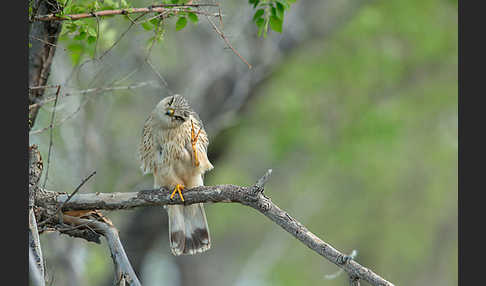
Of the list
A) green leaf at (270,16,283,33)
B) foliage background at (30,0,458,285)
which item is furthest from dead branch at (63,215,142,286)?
foliage background at (30,0,458,285)

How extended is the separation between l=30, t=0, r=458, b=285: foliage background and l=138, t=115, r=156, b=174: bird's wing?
1427mm

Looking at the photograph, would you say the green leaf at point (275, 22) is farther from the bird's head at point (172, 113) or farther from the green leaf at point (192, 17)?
the bird's head at point (172, 113)

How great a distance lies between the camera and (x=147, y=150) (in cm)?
491

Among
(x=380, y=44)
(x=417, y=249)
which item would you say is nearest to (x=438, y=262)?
(x=417, y=249)

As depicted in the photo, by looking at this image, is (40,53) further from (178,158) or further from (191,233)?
(191,233)

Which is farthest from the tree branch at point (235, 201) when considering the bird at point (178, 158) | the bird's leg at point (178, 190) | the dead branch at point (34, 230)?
the bird at point (178, 158)

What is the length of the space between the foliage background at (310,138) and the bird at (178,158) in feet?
4.99

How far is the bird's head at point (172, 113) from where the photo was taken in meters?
4.71

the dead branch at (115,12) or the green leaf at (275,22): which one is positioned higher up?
the green leaf at (275,22)

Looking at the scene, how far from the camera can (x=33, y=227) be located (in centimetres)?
331

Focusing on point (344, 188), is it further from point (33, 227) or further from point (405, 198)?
point (33, 227)

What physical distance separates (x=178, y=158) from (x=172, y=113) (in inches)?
13.7

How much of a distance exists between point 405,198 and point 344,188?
1605 mm

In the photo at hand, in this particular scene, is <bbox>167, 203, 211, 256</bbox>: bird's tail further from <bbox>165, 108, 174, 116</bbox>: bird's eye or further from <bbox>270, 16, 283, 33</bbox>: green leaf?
<bbox>270, 16, 283, 33</bbox>: green leaf
